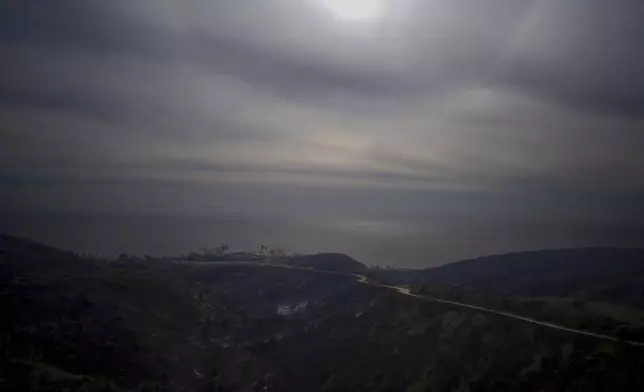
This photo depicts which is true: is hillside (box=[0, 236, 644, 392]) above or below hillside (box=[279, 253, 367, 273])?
below

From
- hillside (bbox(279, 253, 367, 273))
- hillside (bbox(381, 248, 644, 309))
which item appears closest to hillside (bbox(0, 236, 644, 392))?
hillside (bbox(279, 253, 367, 273))

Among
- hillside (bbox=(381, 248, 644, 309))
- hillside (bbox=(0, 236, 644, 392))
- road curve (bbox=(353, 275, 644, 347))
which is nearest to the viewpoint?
hillside (bbox=(0, 236, 644, 392))

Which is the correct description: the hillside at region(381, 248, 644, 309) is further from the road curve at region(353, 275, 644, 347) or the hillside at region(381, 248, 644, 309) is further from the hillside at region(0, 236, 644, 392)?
the hillside at region(0, 236, 644, 392)

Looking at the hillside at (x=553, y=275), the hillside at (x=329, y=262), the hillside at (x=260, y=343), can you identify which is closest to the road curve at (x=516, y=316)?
the hillside at (x=260, y=343)

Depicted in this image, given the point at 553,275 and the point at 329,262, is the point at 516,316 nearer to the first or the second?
the point at 553,275

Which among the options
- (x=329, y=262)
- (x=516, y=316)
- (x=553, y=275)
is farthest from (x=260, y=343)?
(x=553, y=275)
